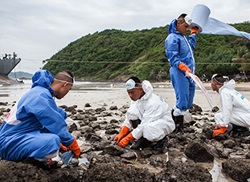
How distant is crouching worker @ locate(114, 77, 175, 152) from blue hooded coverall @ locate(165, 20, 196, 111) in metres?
1.05

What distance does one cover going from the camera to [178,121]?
555 centimetres

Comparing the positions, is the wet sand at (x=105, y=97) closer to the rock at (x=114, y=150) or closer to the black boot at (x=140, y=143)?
the black boot at (x=140, y=143)

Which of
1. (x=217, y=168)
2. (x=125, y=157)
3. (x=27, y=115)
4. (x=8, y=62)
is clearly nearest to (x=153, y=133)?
(x=125, y=157)

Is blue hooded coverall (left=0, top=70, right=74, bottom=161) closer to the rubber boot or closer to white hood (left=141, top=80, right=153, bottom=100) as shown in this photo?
white hood (left=141, top=80, right=153, bottom=100)

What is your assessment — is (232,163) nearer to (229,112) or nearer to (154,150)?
(154,150)

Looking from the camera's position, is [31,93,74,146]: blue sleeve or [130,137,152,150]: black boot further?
[130,137,152,150]: black boot

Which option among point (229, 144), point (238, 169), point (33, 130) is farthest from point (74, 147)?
point (229, 144)

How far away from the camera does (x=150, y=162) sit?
12.3 feet

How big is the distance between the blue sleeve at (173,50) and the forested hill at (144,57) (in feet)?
93.7

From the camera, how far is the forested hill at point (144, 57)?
37062mm

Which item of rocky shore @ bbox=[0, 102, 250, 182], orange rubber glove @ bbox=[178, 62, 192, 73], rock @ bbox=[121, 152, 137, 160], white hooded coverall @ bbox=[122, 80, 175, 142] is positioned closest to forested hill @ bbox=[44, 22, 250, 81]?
orange rubber glove @ bbox=[178, 62, 192, 73]

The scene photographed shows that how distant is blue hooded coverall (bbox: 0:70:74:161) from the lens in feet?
9.28

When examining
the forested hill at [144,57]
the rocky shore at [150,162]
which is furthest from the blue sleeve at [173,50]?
the forested hill at [144,57]

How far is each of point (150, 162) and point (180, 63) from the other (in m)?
2.17
